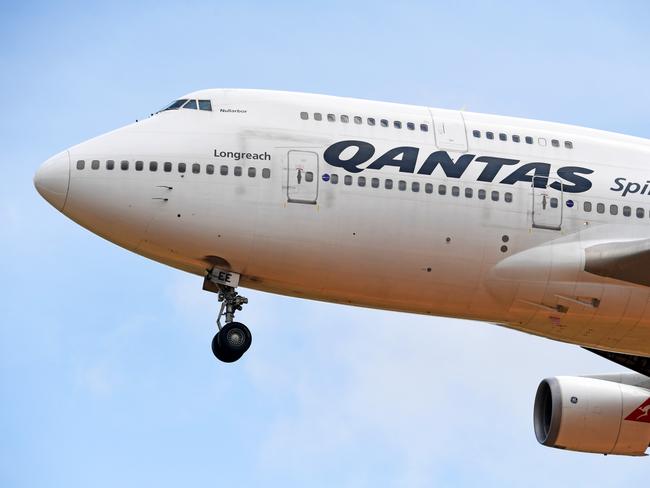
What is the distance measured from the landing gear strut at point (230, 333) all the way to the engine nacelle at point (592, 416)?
10820mm

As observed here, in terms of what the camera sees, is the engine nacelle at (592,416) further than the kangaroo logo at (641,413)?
No

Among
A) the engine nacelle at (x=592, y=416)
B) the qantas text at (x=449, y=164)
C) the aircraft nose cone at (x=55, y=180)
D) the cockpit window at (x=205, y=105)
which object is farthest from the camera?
the engine nacelle at (x=592, y=416)

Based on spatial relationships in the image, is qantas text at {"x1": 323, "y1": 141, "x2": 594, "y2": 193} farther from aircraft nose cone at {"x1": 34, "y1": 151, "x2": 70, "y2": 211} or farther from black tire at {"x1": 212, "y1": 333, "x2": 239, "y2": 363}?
aircraft nose cone at {"x1": 34, "y1": 151, "x2": 70, "y2": 211}

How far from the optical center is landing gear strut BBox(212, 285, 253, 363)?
4038cm

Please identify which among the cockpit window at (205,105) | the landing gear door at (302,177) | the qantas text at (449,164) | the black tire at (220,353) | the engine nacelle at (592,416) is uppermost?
the cockpit window at (205,105)

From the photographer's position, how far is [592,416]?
156 feet

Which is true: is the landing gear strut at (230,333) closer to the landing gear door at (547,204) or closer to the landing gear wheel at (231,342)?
the landing gear wheel at (231,342)

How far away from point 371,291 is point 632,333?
282 inches

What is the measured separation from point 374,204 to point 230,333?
4.50 m

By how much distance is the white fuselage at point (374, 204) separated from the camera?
39812 mm

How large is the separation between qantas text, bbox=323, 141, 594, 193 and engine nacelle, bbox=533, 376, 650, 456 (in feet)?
25.0

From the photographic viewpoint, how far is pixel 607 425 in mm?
47688

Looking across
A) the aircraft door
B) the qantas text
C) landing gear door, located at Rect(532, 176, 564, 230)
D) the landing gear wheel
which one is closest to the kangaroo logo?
the qantas text

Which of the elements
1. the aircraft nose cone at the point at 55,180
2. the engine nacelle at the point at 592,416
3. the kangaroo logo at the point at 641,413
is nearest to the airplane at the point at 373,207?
the aircraft nose cone at the point at 55,180
